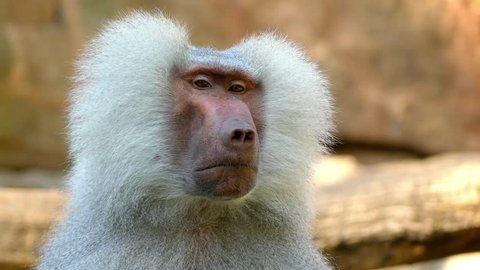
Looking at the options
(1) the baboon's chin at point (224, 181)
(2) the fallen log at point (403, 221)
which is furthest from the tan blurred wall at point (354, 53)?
(1) the baboon's chin at point (224, 181)

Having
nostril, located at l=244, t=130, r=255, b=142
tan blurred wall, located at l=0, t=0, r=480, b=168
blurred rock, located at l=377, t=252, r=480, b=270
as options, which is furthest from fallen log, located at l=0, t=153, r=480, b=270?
tan blurred wall, located at l=0, t=0, r=480, b=168

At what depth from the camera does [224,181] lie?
329 centimetres

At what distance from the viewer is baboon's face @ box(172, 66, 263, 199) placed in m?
3.26

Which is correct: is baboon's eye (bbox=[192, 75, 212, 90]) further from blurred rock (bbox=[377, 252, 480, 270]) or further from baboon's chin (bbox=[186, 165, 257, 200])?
blurred rock (bbox=[377, 252, 480, 270])

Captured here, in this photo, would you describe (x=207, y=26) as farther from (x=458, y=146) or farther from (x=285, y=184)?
(x=285, y=184)

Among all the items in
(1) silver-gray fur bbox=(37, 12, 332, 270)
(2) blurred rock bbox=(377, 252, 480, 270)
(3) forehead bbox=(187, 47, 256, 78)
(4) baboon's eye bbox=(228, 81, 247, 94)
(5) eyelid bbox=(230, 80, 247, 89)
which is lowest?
(2) blurred rock bbox=(377, 252, 480, 270)

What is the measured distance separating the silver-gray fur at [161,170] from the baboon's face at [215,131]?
1.9 inches

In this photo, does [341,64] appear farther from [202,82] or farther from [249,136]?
[249,136]

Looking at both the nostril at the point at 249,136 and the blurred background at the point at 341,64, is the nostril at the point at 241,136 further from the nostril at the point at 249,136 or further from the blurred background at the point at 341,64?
the blurred background at the point at 341,64

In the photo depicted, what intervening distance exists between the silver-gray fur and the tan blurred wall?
4697mm

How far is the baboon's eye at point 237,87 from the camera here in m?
3.50

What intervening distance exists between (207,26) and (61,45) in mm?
1401

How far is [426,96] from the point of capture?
332 inches

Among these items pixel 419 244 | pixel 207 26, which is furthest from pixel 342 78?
pixel 419 244
